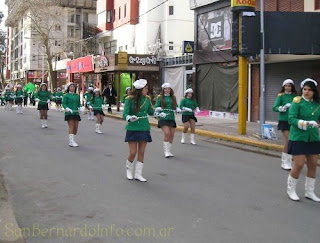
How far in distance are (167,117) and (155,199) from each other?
4.41m

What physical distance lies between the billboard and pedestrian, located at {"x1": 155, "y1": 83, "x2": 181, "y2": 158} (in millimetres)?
10731

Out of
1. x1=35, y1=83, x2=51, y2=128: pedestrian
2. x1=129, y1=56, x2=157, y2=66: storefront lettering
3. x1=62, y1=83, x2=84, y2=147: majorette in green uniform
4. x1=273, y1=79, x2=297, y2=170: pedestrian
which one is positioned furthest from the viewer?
x1=129, y1=56, x2=157, y2=66: storefront lettering

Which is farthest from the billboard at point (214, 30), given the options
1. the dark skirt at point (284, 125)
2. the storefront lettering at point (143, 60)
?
the dark skirt at point (284, 125)

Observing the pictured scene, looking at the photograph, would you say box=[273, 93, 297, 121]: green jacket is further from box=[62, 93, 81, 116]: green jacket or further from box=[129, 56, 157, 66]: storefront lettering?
box=[129, 56, 157, 66]: storefront lettering

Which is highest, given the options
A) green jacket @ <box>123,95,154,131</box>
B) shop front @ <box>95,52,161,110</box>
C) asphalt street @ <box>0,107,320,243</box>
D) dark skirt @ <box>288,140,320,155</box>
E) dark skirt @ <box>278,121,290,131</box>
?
shop front @ <box>95,52,161,110</box>

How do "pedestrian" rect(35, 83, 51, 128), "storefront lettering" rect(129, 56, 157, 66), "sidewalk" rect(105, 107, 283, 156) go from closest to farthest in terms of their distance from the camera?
"sidewalk" rect(105, 107, 283, 156) → "pedestrian" rect(35, 83, 51, 128) → "storefront lettering" rect(129, 56, 157, 66)

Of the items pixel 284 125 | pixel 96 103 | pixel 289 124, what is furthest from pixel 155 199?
pixel 96 103

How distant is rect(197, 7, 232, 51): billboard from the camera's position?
70.1 ft

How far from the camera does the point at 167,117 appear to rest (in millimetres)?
10969

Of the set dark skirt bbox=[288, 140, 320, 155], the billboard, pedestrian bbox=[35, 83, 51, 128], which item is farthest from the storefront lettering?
dark skirt bbox=[288, 140, 320, 155]

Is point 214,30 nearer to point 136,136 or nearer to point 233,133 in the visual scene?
point 233,133

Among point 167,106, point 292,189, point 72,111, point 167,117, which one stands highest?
point 167,106

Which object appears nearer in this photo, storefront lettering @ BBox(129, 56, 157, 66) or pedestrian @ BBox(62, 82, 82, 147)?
pedestrian @ BBox(62, 82, 82, 147)

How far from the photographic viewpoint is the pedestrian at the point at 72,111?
12599mm
